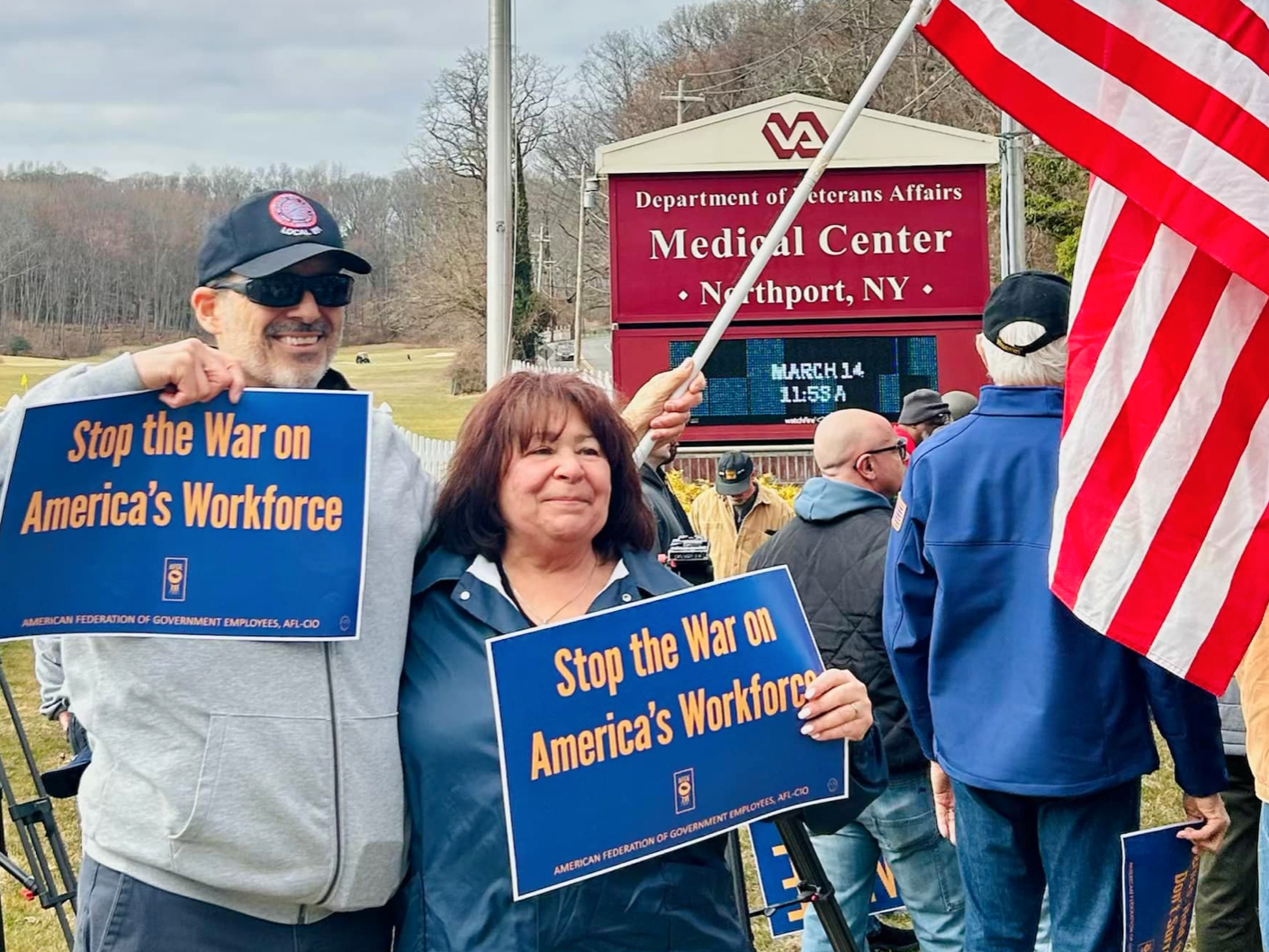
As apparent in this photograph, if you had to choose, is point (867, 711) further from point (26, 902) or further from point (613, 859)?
point (26, 902)

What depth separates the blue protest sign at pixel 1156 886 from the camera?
283 centimetres

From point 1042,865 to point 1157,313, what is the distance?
1339 mm

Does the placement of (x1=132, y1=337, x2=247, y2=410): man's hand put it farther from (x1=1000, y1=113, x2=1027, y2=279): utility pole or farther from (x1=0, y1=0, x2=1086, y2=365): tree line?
(x1=1000, y1=113, x2=1027, y2=279): utility pole

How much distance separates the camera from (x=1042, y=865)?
3.26m

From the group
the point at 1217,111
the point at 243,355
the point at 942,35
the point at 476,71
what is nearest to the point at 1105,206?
the point at 1217,111

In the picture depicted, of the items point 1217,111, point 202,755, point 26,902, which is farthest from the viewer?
point 26,902

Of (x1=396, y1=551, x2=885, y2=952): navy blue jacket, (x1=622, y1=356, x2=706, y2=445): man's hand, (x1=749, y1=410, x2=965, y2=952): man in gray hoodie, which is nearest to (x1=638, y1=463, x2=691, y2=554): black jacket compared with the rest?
(x1=749, y1=410, x2=965, y2=952): man in gray hoodie

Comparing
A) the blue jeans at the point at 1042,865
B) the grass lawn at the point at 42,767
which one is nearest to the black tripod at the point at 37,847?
the grass lawn at the point at 42,767

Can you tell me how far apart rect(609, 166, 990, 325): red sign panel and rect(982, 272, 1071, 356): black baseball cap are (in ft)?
23.0

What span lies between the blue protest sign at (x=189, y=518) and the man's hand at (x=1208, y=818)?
78.3 inches

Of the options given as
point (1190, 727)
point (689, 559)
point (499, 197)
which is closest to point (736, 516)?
point (499, 197)

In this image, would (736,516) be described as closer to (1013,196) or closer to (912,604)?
(912,604)

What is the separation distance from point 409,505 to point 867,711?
784 millimetres

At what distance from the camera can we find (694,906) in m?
2.03
